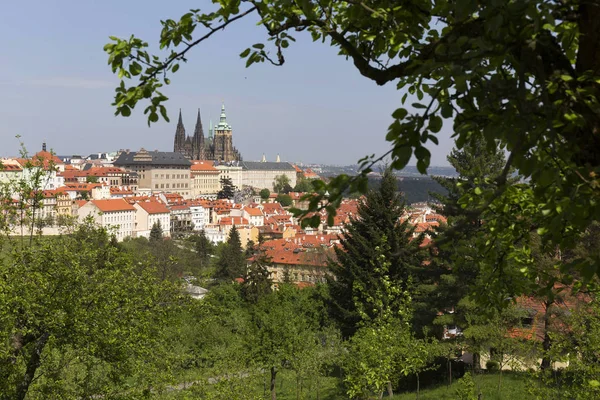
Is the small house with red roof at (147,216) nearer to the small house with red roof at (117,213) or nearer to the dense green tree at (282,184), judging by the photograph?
the small house with red roof at (117,213)

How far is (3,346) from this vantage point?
836 centimetres

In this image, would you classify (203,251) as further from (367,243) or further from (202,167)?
(202,167)

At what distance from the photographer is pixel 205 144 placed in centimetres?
19500

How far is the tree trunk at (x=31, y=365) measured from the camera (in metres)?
8.38

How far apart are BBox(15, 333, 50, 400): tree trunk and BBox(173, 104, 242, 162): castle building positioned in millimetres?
181204

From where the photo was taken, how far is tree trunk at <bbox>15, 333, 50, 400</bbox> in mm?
8383

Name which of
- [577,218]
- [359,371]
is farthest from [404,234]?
[577,218]

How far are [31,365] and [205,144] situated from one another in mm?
189310

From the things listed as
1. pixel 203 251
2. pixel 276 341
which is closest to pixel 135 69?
pixel 276 341

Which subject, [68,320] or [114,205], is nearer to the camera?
[68,320]

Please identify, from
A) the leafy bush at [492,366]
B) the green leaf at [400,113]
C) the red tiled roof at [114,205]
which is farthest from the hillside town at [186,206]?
the leafy bush at [492,366]

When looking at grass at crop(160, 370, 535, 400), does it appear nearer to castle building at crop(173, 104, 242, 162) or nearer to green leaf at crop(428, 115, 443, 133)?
green leaf at crop(428, 115, 443, 133)

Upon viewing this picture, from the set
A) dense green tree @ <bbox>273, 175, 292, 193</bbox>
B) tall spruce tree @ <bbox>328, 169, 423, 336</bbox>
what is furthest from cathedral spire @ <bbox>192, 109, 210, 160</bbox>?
tall spruce tree @ <bbox>328, 169, 423, 336</bbox>

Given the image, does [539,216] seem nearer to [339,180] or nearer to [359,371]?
[339,180]
